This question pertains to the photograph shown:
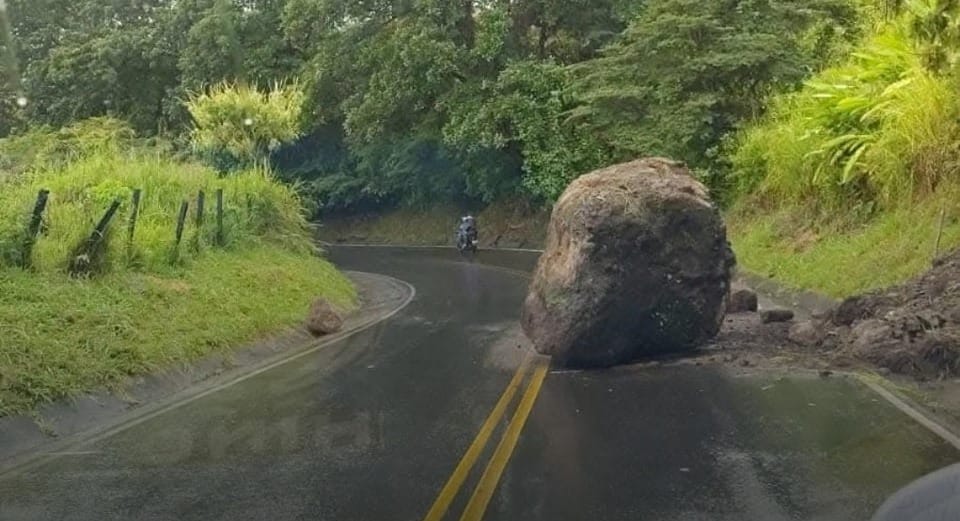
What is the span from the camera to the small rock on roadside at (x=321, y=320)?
16875 mm

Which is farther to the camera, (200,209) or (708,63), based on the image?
(708,63)

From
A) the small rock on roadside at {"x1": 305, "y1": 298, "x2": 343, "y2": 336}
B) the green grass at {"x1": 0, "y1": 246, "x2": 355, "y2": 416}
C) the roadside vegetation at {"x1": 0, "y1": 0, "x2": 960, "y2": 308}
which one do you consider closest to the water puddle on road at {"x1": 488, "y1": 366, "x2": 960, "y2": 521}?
the roadside vegetation at {"x1": 0, "y1": 0, "x2": 960, "y2": 308}

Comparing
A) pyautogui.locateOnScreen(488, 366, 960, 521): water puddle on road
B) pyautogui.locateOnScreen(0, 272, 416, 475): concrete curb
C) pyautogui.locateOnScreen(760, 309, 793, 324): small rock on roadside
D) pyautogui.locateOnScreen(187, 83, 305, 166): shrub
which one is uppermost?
pyautogui.locateOnScreen(187, 83, 305, 166): shrub

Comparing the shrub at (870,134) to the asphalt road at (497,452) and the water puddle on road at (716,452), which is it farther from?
the asphalt road at (497,452)

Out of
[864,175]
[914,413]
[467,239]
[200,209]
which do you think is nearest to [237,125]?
[467,239]

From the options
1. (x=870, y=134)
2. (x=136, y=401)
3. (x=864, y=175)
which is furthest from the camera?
(x=864, y=175)

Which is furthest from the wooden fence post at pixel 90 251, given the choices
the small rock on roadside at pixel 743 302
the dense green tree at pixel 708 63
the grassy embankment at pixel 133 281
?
the dense green tree at pixel 708 63

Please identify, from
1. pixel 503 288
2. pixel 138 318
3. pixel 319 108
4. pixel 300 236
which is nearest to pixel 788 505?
pixel 138 318

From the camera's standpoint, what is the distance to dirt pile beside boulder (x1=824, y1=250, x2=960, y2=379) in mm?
10977

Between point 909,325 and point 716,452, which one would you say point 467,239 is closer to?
point 909,325

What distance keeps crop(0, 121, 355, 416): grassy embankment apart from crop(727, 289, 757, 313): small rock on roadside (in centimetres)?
665

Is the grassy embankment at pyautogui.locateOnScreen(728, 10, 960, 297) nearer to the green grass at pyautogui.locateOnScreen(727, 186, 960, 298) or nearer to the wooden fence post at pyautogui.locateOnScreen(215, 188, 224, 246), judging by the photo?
the green grass at pyautogui.locateOnScreen(727, 186, 960, 298)

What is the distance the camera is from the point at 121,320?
1267 centimetres

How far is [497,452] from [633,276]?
5.11 meters
